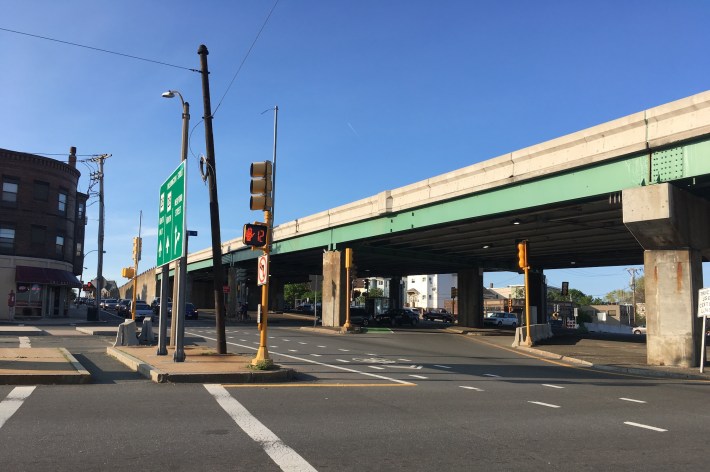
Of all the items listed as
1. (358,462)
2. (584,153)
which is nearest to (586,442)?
(358,462)

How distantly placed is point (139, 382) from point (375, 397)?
4.66 meters

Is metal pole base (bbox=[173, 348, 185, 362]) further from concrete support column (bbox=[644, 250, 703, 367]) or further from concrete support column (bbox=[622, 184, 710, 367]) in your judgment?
concrete support column (bbox=[644, 250, 703, 367])

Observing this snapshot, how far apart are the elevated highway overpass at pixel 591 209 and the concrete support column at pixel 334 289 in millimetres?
98

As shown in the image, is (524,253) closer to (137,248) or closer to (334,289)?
(137,248)

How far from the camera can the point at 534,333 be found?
29.7m

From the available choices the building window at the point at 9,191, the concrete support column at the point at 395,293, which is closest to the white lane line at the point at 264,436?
the building window at the point at 9,191

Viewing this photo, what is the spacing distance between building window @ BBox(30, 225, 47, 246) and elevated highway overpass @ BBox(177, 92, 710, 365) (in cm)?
2066

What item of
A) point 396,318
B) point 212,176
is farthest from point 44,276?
point 212,176

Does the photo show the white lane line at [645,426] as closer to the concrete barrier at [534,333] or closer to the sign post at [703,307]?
the sign post at [703,307]

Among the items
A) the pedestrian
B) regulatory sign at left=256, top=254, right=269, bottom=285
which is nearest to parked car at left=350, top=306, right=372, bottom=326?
the pedestrian

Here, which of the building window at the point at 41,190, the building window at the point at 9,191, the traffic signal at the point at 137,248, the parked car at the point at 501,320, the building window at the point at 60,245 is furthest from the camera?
the parked car at the point at 501,320

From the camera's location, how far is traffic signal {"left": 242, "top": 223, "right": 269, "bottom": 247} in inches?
516

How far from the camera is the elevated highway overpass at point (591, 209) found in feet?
59.9

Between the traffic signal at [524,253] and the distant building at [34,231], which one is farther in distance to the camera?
the distant building at [34,231]
